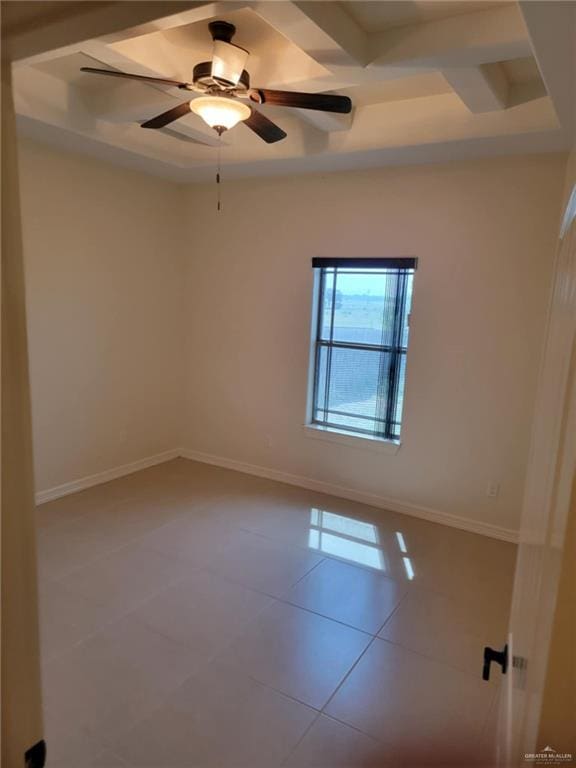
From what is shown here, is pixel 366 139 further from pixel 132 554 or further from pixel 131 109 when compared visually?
pixel 132 554

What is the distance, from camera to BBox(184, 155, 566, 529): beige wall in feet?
11.6

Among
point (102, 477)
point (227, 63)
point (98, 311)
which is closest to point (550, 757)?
point (227, 63)

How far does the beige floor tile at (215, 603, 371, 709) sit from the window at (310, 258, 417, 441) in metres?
1.93

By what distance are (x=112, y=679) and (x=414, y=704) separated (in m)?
1.33

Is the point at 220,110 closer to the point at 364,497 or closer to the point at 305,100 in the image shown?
the point at 305,100

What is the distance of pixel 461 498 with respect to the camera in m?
3.88

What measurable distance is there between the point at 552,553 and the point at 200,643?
2.28 metres

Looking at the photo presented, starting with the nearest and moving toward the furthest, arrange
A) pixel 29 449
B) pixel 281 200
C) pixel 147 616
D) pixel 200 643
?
pixel 29 449 < pixel 200 643 < pixel 147 616 < pixel 281 200

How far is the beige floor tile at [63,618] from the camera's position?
239 centimetres

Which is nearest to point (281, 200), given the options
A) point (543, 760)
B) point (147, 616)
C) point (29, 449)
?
point (147, 616)

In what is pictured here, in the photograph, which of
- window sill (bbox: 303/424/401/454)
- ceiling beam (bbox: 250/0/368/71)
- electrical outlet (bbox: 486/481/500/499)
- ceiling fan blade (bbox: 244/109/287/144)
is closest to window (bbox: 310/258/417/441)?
window sill (bbox: 303/424/401/454)

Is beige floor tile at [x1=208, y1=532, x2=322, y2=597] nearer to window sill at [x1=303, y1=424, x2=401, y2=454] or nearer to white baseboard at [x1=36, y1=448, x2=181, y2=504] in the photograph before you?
window sill at [x1=303, y1=424, x2=401, y2=454]

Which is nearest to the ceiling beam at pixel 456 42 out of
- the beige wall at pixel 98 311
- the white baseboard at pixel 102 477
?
the beige wall at pixel 98 311

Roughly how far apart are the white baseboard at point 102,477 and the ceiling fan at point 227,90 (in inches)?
122
